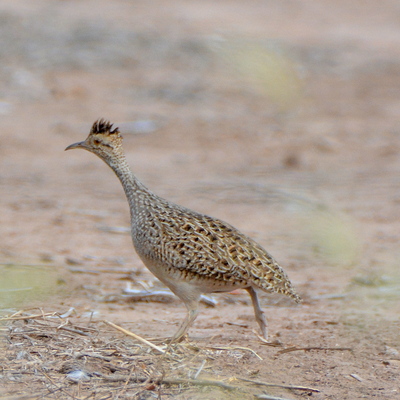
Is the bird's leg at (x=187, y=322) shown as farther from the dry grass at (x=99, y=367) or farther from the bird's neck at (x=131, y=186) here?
the bird's neck at (x=131, y=186)

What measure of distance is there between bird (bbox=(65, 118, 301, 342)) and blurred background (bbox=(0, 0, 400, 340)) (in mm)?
479

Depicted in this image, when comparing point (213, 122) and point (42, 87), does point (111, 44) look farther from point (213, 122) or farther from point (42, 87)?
point (213, 122)

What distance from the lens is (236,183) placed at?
10930 mm

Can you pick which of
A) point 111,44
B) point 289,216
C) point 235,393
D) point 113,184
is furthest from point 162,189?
point 111,44

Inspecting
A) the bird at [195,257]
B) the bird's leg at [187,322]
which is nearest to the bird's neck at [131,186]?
the bird at [195,257]

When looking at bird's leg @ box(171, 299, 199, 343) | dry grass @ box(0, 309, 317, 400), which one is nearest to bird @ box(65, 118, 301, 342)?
bird's leg @ box(171, 299, 199, 343)

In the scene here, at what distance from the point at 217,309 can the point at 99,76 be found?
35.0 ft

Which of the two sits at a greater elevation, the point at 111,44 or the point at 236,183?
the point at 111,44

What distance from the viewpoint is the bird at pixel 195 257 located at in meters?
5.30

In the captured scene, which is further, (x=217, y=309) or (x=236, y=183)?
(x=236, y=183)

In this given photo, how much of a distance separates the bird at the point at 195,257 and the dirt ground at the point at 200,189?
17.4 inches

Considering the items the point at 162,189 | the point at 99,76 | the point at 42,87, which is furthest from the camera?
the point at 99,76

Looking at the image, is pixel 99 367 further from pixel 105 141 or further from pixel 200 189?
pixel 200 189

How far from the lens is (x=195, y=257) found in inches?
208
